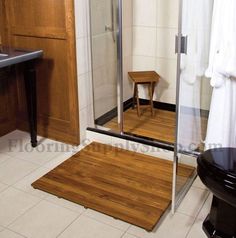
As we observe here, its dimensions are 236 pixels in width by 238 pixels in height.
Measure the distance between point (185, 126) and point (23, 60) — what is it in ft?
4.19

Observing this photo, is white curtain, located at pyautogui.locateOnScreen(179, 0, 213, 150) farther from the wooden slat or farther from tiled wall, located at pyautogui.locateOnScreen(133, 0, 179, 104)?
tiled wall, located at pyautogui.locateOnScreen(133, 0, 179, 104)

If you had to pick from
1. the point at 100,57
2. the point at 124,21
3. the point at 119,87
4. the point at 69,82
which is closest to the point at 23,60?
the point at 69,82

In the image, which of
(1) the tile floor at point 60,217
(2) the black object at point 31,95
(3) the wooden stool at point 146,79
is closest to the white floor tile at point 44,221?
(1) the tile floor at point 60,217

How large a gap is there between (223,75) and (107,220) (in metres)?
1.14

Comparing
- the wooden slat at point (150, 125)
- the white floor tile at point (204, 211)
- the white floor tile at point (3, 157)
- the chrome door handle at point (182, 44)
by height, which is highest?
the chrome door handle at point (182, 44)

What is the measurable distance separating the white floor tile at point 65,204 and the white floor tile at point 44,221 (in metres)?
0.03

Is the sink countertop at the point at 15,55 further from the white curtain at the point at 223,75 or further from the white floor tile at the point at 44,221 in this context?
the white curtain at the point at 223,75

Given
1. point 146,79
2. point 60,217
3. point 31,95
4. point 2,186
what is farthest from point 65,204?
point 146,79

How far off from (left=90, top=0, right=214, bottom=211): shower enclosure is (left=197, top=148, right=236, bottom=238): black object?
0.24 metres

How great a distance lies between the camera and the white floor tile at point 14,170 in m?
2.53

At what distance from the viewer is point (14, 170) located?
8.66 ft

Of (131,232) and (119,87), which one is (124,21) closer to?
(119,87)

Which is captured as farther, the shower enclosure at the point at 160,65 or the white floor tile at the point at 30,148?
the white floor tile at the point at 30,148

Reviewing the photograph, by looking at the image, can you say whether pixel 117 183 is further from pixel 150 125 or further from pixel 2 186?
pixel 150 125
